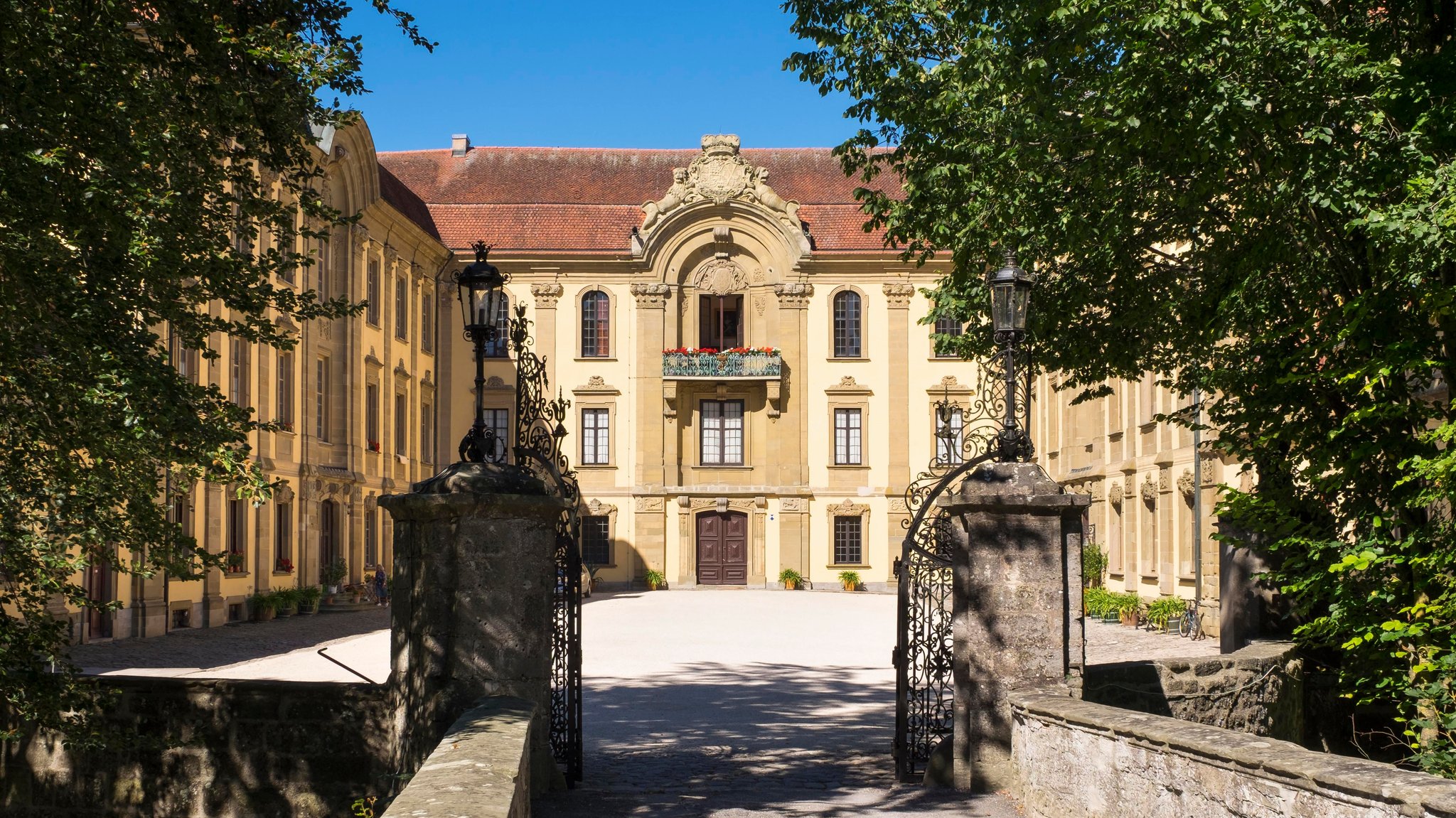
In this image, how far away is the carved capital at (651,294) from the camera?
46500 mm

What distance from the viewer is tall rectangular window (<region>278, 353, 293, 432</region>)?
3206 cm

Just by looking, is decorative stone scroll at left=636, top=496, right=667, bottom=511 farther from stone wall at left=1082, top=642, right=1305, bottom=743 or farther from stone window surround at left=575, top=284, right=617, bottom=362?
stone wall at left=1082, top=642, right=1305, bottom=743

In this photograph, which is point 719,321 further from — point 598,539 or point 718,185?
point 598,539

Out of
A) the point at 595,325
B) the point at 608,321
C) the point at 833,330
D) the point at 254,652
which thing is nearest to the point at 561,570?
the point at 254,652

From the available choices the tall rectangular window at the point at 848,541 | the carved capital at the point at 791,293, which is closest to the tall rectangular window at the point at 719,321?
the carved capital at the point at 791,293

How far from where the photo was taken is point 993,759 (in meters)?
9.82

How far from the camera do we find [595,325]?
4688cm

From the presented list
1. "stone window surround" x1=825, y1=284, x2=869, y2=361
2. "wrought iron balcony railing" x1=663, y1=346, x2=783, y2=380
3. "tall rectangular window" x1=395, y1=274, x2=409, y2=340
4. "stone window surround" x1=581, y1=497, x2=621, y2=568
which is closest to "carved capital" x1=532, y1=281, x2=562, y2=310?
"wrought iron balcony railing" x1=663, y1=346, x2=783, y2=380

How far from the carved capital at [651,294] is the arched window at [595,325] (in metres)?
0.95

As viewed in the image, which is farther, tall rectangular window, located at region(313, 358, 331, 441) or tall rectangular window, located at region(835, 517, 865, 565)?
tall rectangular window, located at region(835, 517, 865, 565)

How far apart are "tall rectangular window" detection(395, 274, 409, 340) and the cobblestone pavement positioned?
42.3ft

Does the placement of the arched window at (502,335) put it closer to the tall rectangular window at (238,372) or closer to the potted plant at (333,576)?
the potted plant at (333,576)

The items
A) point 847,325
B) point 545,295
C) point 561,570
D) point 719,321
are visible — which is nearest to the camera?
point 561,570

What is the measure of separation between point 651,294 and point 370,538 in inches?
479
